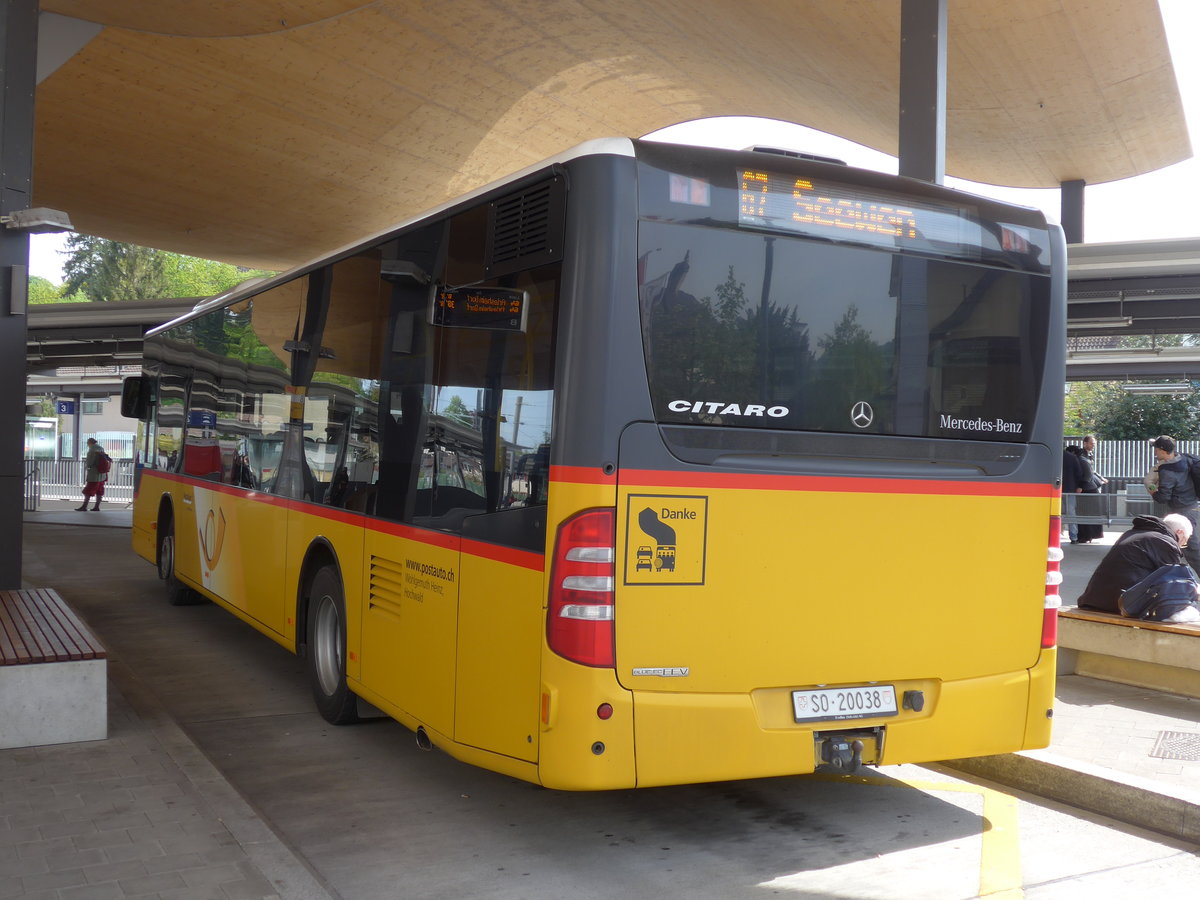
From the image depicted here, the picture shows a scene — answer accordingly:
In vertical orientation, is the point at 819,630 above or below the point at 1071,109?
below

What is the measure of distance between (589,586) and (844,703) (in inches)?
55.5

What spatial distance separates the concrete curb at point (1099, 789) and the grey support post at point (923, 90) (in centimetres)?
487

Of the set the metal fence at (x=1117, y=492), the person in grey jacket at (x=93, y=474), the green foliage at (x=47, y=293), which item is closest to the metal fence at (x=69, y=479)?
the person in grey jacket at (x=93, y=474)

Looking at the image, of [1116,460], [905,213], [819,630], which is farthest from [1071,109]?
[1116,460]

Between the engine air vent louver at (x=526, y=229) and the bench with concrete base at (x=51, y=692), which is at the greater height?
the engine air vent louver at (x=526, y=229)

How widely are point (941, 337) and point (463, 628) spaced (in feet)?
8.81

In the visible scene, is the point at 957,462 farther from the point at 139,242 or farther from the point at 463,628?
the point at 139,242

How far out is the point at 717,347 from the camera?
16.0 feet

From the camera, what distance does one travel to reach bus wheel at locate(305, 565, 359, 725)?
7168 millimetres

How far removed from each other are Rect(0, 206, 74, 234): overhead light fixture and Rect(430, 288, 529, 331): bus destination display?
3.81m

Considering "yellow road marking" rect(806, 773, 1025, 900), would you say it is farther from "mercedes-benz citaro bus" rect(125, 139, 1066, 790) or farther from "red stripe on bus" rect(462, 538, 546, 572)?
"red stripe on bus" rect(462, 538, 546, 572)

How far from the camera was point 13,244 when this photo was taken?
328 inches

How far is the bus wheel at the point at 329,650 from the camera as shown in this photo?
7168 mm

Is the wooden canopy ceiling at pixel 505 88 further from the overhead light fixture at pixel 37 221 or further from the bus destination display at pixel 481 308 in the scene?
the bus destination display at pixel 481 308
